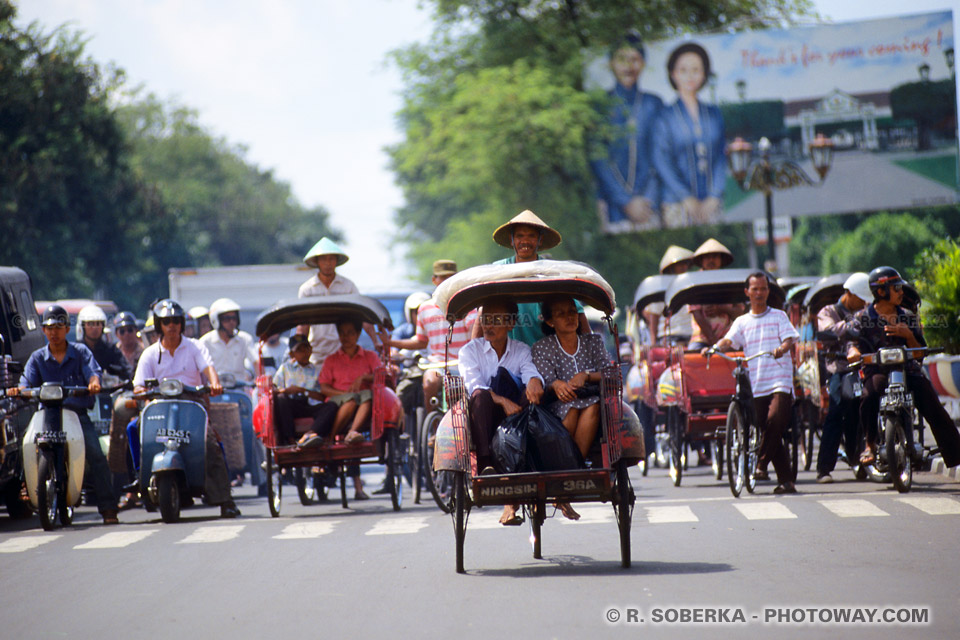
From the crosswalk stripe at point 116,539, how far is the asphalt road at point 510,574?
5 centimetres

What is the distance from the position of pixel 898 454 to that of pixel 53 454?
25.8ft

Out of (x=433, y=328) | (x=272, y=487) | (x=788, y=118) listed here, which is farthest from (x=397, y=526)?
(x=788, y=118)

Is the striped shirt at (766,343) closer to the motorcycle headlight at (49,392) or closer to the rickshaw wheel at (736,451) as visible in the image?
the rickshaw wheel at (736,451)

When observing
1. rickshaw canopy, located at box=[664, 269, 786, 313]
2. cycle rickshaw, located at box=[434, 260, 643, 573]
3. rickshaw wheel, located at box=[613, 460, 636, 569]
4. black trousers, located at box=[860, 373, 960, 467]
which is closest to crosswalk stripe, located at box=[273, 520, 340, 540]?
cycle rickshaw, located at box=[434, 260, 643, 573]

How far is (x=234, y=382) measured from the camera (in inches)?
586

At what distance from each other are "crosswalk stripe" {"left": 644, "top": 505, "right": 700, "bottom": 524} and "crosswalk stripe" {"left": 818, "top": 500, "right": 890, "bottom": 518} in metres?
1.17

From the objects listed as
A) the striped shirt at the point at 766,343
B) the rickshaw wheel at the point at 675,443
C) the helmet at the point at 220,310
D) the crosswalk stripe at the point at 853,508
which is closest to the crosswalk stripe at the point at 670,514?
the crosswalk stripe at the point at 853,508

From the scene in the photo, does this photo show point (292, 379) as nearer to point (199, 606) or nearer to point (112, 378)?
point (112, 378)

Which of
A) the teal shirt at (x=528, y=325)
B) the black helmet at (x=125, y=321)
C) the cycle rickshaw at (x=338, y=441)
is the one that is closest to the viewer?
the teal shirt at (x=528, y=325)

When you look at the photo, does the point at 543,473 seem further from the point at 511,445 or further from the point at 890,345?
the point at 890,345

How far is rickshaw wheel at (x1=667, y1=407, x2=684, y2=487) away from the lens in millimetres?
15883

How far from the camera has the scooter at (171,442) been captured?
45.8 feet

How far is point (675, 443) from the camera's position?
629 inches

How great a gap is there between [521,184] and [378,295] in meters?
20.5
